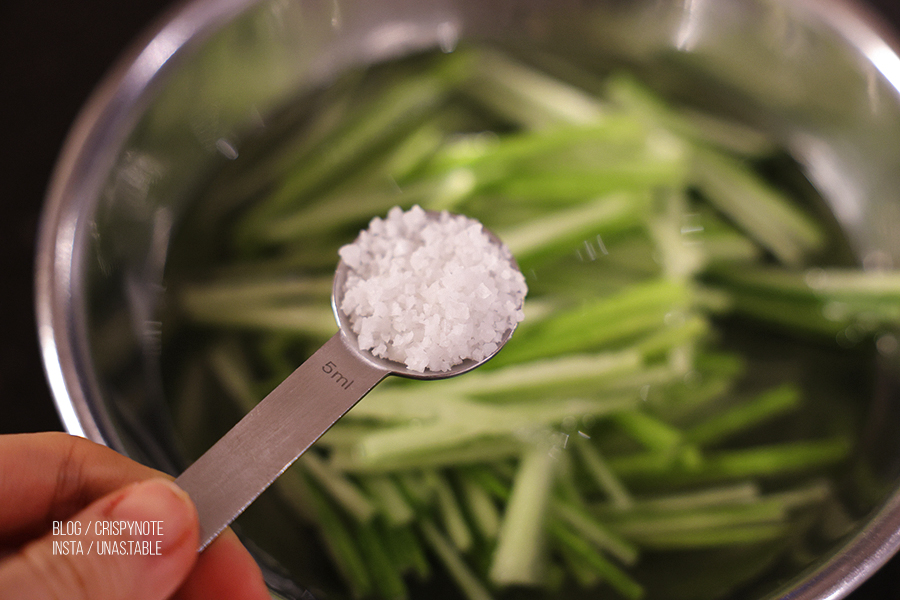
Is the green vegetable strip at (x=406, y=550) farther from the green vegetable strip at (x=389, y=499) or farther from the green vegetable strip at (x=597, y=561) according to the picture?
the green vegetable strip at (x=597, y=561)

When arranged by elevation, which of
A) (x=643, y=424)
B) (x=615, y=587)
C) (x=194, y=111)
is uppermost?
Answer: (x=194, y=111)

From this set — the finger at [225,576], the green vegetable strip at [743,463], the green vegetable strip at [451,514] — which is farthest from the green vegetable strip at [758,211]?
the finger at [225,576]

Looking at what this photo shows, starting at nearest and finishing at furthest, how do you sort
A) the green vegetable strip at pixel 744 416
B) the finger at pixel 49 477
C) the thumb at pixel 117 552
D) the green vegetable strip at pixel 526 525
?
the thumb at pixel 117 552 < the finger at pixel 49 477 < the green vegetable strip at pixel 526 525 < the green vegetable strip at pixel 744 416

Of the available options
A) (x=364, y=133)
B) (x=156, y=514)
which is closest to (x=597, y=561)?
(x=156, y=514)

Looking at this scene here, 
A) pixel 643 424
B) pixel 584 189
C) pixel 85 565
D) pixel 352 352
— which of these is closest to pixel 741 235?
pixel 584 189

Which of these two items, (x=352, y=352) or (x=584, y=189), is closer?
(x=352, y=352)

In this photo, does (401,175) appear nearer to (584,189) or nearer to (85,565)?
(584,189)

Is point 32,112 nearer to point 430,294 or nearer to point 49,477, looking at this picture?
point 49,477
